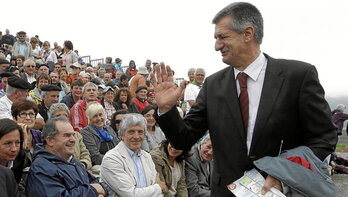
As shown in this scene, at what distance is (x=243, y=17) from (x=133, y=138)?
9.57 ft

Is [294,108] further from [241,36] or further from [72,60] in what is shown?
[72,60]

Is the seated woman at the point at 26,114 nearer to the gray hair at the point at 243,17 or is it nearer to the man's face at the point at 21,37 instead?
the gray hair at the point at 243,17

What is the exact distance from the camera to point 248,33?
230 centimetres

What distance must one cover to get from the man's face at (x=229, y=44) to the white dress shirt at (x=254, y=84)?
0.27 feet

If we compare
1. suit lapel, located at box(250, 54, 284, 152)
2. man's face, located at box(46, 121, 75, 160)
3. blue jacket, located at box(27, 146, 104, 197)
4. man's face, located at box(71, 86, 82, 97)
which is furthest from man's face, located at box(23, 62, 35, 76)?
suit lapel, located at box(250, 54, 284, 152)

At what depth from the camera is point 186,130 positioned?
7.76ft

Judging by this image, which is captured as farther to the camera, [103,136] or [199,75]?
[199,75]

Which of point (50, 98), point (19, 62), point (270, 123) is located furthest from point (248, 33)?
point (19, 62)

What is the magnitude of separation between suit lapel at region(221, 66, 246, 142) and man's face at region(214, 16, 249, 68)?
0.14 metres

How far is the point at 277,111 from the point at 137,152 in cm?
303

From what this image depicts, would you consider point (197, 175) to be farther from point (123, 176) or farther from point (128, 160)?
point (123, 176)

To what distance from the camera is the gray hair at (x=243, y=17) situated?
228 cm

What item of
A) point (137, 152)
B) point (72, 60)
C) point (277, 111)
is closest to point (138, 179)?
point (137, 152)

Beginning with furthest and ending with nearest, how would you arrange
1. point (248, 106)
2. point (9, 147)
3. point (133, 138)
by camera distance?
point (133, 138)
point (9, 147)
point (248, 106)
